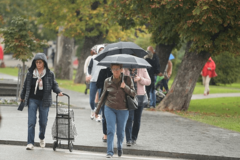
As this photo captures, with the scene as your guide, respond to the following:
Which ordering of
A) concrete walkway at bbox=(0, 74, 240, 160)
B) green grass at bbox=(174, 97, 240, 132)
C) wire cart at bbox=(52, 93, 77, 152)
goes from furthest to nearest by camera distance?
green grass at bbox=(174, 97, 240, 132), concrete walkway at bbox=(0, 74, 240, 160), wire cart at bbox=(52, 93, 77, 152)

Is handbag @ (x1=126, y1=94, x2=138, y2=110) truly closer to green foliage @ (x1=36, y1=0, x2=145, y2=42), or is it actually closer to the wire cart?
the wire cart

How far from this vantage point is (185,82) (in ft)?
54.3

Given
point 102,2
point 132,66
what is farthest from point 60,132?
point 102,2

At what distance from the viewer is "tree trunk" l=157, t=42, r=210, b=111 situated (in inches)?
647

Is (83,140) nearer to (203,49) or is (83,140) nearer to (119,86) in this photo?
(119,86)

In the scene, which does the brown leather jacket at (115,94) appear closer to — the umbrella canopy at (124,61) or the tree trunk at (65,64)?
the umbrella canopy at (124,61)

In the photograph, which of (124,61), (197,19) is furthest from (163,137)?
(197,19)

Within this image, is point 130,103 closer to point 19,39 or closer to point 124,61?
point 124,61

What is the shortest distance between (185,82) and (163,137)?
634 centimetres

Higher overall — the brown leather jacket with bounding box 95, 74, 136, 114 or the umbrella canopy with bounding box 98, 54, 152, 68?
the umbrella canopy with bounding box 98, 54, 152, 68

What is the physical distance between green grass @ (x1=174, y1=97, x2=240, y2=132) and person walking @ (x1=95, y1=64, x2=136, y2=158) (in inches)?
194

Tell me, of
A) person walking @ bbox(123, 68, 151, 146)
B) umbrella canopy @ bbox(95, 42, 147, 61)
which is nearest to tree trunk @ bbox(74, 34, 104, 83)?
umbrella canopy @ bbox(95, 42, 147, 61)

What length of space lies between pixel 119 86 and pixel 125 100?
0.24 metres

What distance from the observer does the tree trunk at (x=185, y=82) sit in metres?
16.4
